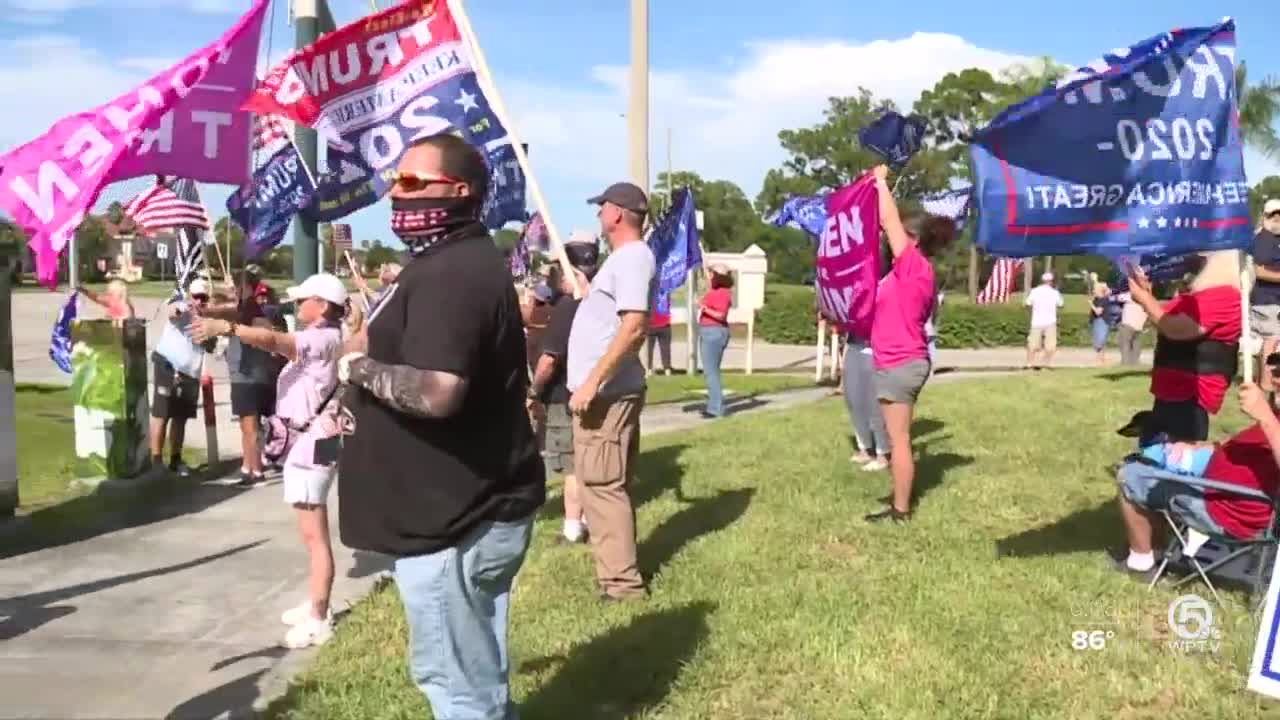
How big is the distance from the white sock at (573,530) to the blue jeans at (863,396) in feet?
9.07

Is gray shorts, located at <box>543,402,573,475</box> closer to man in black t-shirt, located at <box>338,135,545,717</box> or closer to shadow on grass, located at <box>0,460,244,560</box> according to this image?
shadow on grass, located at <box>0,460,244,560</box>

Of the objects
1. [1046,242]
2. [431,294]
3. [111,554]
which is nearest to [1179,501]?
[1046,242]

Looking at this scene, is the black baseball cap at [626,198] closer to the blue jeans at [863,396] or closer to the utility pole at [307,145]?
the blue jeans at [863,396]

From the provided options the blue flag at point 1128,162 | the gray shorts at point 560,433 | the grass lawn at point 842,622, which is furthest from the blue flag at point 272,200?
the blue flag at point 1128,162

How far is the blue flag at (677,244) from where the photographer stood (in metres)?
13.3

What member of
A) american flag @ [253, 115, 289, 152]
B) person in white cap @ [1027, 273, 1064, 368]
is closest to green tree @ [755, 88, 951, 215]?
person in white cap @ [1027, 273, 1064, 368]

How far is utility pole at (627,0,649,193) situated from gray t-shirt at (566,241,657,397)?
10.3m

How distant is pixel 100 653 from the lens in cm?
498

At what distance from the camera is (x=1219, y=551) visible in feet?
17.4

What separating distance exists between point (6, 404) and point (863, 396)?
5779 millimetres

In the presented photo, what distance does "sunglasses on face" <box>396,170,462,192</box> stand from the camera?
3.21m

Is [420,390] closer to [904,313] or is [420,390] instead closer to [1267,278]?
[904,313]

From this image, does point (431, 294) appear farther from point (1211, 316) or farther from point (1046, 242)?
point (1211, 316)

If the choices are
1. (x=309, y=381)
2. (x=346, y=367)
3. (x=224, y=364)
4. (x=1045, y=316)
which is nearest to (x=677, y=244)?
(x=309, y=381)
